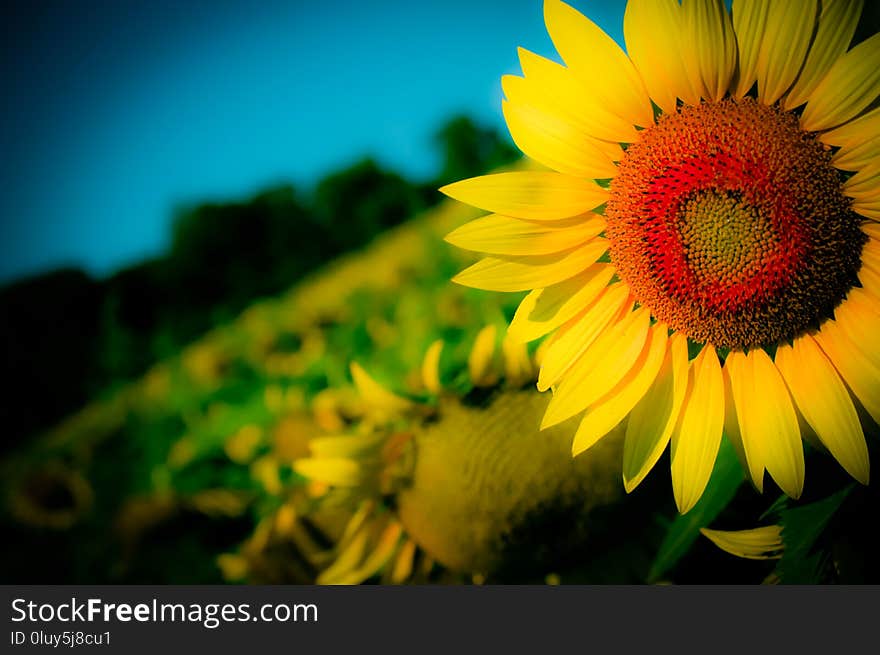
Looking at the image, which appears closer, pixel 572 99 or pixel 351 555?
pixel 572 99

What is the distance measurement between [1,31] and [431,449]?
733mm

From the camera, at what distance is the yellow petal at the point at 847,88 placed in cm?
44

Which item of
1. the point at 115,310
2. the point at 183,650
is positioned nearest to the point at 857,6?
the point at 183,650

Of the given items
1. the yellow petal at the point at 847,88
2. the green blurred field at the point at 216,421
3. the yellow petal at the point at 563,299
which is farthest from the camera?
the green blurred field at the point at 216,421

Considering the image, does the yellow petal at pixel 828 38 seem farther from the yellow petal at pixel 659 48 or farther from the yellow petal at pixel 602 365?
the yellow petal at pixel 602 365

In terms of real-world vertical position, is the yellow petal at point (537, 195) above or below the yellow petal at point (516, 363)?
above

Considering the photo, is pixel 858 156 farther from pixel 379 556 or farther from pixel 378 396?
pixel 379 556

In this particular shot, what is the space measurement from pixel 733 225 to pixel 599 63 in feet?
0.50

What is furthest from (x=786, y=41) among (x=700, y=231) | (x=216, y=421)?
(x=216, y=421)

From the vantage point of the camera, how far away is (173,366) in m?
1.41

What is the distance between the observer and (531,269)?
55 centimetres

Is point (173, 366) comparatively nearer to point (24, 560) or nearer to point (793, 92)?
point (24, 560)

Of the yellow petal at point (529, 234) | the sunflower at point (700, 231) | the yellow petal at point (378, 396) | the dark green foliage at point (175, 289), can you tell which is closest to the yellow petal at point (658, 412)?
the sunflower at point (700, 231)

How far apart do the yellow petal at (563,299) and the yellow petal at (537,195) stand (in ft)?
0.17
